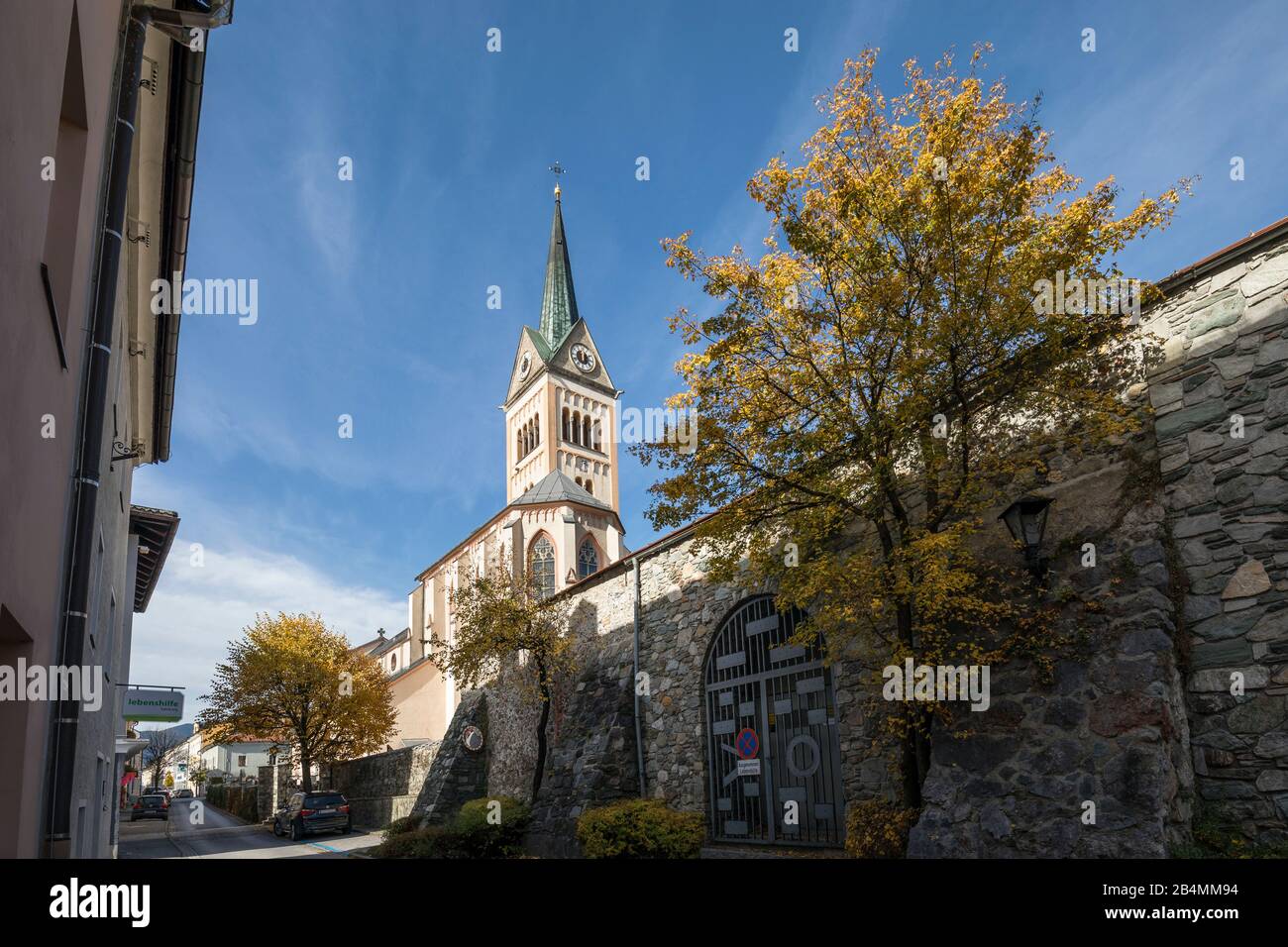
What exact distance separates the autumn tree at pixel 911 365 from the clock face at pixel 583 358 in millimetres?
51229

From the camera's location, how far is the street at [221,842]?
22.1 m

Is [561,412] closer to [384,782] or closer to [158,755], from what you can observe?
[384,782]

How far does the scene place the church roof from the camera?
4553 cm

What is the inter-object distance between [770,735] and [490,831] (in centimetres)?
688

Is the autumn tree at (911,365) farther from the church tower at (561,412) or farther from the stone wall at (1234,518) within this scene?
the church tower at (561,412)

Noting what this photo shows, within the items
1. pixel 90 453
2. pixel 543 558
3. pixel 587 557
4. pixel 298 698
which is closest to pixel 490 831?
pixel 90 453

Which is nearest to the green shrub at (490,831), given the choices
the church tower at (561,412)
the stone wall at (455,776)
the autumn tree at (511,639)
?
the autumn tree at (511,639)

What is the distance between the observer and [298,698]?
33875 mm

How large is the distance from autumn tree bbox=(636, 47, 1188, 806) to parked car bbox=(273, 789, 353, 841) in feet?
71.3

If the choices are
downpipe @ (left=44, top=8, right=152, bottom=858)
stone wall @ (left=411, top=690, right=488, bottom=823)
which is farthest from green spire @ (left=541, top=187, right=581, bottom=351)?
downpipe @ (left=44, top=8, right=152, bottom=858)

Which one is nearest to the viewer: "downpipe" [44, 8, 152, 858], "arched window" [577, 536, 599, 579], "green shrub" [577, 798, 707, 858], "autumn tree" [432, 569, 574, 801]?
"downpipe" [44, 8, 152, 858]

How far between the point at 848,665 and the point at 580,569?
109ft

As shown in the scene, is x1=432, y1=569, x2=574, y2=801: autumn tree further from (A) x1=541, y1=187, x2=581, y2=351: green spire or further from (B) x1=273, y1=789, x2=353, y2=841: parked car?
(A) x1=541, y1=187, x2=581, y2=351: green spire
